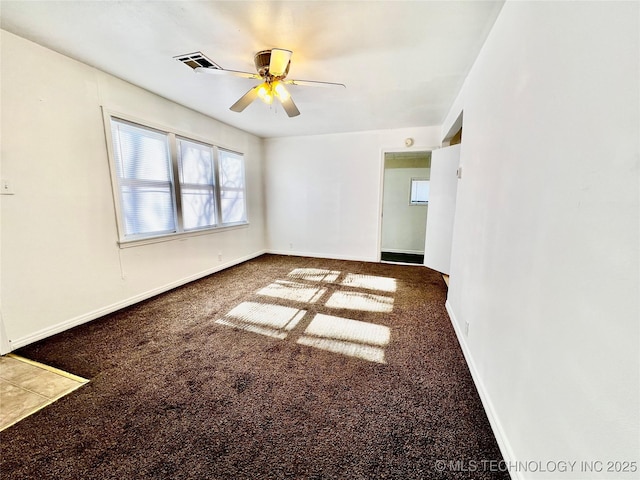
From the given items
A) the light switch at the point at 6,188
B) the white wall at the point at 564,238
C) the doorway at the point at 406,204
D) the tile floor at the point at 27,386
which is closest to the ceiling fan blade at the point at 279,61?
the white wall at the point at 564,238

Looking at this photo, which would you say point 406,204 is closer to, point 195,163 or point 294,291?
point 294,291

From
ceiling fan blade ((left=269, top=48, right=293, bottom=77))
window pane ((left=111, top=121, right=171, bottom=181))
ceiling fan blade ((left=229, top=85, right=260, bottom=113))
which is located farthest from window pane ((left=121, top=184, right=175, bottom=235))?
ceiling fan blade ((left=269, top=48, right=293, bottom=77))

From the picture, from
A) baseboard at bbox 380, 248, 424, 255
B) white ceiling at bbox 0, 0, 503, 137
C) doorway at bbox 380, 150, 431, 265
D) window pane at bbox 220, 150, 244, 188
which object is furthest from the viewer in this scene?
baseboard at bbox 380, 248, 424, 255

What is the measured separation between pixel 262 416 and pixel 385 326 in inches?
56.3

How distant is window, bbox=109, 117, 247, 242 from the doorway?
343 centimetres

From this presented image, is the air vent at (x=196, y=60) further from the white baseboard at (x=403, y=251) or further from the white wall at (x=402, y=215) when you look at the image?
the white baseboard at (x=403, y=251)

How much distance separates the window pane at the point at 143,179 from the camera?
282cm

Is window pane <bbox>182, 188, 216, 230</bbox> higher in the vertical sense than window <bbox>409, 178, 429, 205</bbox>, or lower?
lower

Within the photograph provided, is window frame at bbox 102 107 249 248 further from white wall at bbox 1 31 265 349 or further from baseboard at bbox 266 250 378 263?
baseboard at bbox 266 250 378 263

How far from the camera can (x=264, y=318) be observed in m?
2.67

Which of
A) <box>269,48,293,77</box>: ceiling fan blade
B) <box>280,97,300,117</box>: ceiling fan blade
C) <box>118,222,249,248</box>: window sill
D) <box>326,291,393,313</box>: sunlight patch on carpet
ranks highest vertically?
<box>269,48,293,77</box>: ceiling fan blade

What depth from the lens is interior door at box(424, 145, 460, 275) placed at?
12.2ft

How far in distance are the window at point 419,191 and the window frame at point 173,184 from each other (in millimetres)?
3708

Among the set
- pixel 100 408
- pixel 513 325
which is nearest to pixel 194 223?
pixel 100 408
